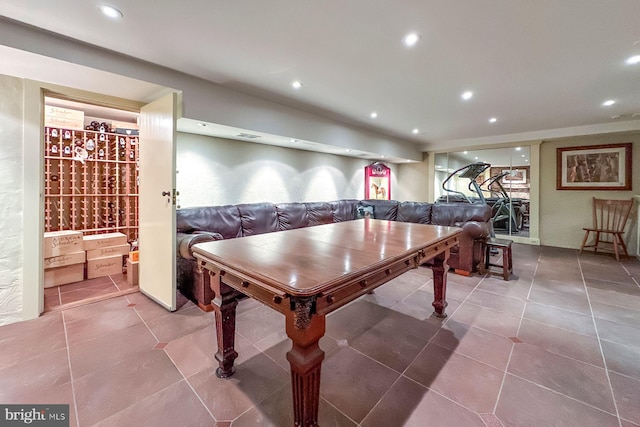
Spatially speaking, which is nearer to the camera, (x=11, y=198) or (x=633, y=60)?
(x=11, y=198)

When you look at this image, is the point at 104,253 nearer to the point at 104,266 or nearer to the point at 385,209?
the point at 104,266

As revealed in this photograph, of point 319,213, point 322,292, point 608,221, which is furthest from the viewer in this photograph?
point 319,213

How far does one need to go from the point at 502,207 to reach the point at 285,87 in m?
5.48

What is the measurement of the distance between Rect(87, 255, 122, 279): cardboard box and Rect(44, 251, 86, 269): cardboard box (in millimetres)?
149

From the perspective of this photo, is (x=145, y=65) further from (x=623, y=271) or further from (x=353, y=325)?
(x=623, y=271)

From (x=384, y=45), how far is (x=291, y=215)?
115 inches

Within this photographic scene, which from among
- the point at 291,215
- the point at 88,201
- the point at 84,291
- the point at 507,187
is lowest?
the point at 84,291

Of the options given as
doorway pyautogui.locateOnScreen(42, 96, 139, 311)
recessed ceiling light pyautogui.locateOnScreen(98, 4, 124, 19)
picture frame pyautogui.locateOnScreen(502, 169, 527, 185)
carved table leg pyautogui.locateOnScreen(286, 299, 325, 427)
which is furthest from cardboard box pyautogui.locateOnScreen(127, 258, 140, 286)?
picture frame pyautogui.locateOnScreen(502, 169, 527, 185)

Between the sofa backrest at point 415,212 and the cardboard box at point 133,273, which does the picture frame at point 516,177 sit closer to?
the sofa backrest at point 415,212

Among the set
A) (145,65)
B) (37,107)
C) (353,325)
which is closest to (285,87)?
(145,65)

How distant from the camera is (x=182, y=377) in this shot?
164 cm

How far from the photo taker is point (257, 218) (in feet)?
13.3

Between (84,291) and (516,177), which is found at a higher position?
(516,177)

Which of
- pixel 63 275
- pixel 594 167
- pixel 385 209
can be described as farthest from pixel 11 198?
pixel 594 167
